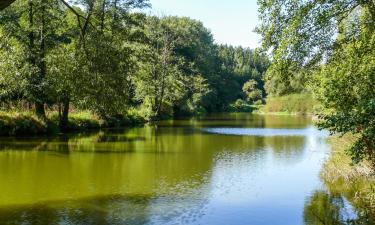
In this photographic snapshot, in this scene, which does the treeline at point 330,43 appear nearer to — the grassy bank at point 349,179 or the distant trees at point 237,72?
the grassy bank at point 349,179

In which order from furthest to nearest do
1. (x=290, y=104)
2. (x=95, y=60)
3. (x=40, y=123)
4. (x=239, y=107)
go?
(x=239, y=107) → (x=290, y=104) → (x=40, y=123) → (x=95, y=60)

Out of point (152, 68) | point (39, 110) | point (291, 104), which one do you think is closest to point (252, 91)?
point (291, 104)

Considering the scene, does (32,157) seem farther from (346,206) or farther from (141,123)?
(141,123)

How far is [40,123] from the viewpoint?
36.8 m

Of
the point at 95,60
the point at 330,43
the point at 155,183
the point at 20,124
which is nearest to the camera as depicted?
the point at 95,60

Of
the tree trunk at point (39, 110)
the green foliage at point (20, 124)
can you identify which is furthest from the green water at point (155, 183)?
the tree trunk at point (39, 110)

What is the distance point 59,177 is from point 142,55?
37261 mm

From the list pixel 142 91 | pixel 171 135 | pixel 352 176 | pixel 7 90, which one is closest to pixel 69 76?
pixel 352 176

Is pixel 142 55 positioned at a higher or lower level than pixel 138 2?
lower

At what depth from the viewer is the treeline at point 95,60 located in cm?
1277

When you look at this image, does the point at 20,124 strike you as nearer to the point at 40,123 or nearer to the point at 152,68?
the point at 40,123

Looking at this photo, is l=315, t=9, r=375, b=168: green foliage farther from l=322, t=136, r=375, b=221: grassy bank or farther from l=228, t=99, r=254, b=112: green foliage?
l=228, t=99, r=254, b=112: green foliage

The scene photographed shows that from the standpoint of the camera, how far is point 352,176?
61.4 feet

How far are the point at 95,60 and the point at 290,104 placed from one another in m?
97.3
